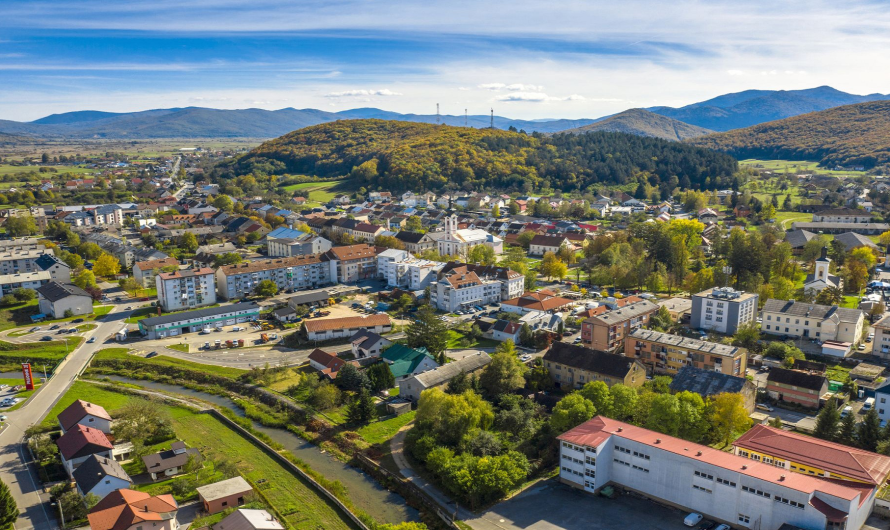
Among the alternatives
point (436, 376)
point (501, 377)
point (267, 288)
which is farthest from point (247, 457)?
point (267, 288)

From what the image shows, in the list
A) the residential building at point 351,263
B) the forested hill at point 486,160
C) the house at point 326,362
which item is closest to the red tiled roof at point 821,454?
the house at point 326,362

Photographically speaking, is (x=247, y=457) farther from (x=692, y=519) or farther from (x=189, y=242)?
(x=189, y=242)

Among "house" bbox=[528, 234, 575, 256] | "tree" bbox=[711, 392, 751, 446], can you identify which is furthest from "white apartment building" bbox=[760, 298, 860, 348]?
"house" bbox=[528, 234, 575, 256]

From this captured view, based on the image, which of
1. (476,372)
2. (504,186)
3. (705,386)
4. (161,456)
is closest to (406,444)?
(476,372)

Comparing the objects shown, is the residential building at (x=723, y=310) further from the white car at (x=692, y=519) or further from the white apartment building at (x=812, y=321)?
the white car at (x=692, y=519)

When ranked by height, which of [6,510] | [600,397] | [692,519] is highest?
[600,397]

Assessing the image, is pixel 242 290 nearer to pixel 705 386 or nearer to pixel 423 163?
pixel 705 386

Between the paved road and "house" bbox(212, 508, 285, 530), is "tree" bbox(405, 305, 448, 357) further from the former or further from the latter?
the paved road
